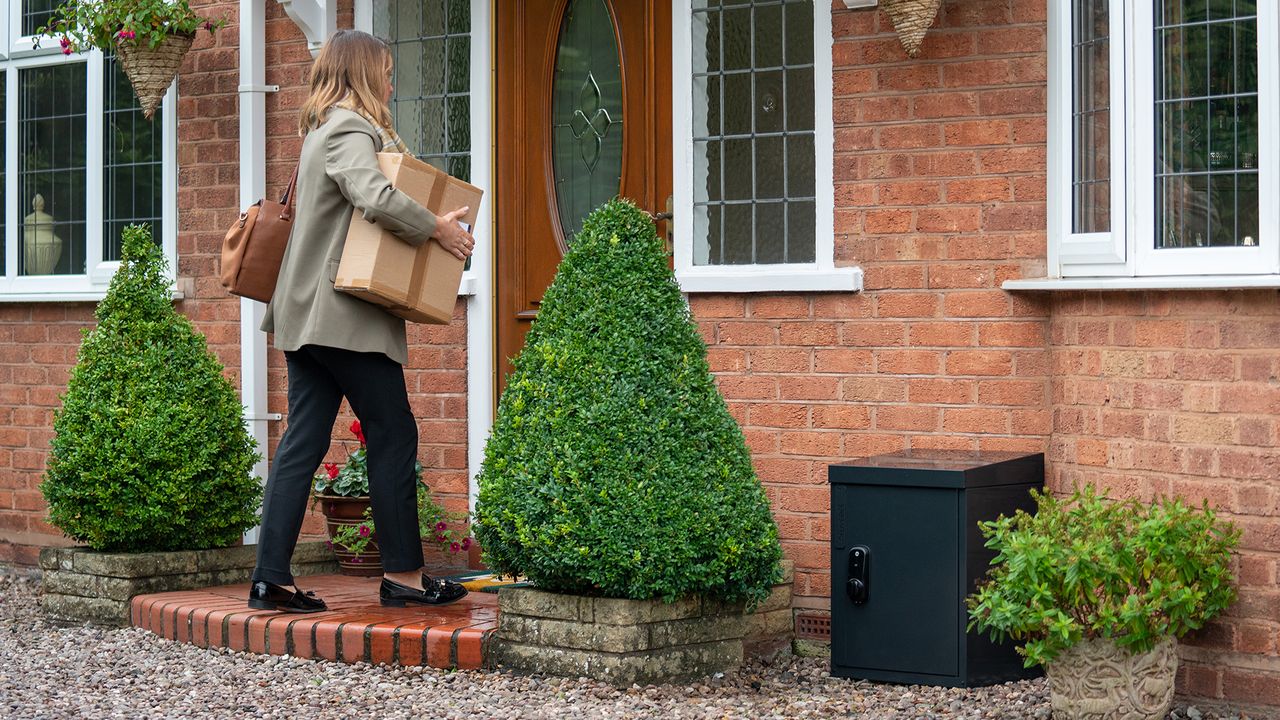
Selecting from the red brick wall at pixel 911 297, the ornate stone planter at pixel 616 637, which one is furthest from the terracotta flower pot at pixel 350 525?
the red brick wall at pixel 911 297

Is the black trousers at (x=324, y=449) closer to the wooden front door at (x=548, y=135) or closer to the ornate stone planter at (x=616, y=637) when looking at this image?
the ornate stone planter at (x=616, y=637)

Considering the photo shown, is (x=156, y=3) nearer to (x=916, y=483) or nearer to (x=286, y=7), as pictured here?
(x=286, y=7)

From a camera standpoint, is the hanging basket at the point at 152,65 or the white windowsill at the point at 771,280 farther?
the hanging basket at the point at 152,65

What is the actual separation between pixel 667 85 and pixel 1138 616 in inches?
118

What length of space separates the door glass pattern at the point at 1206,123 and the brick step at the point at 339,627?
2.67m

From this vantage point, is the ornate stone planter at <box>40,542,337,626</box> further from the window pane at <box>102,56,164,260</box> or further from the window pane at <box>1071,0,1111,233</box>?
the window pane at <box>1071,0,1111,233</box>

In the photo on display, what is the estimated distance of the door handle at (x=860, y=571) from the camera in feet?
16.5

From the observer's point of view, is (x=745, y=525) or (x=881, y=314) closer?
(x=745, y=525)

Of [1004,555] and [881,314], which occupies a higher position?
[881,314]

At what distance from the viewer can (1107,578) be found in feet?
14.2

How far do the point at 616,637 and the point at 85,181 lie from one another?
4.46 meters

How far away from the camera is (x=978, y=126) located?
5480 mm

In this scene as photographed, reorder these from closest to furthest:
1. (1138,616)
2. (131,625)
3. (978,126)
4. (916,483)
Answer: (1138,616) < (916,483) < (978,126) < (131,625)

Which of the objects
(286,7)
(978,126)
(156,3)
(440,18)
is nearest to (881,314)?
(978,126)
